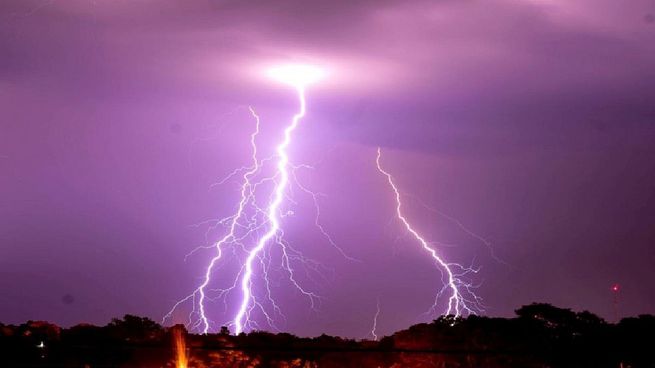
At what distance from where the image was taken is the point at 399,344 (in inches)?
979

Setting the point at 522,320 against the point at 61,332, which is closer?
the point at 61,332

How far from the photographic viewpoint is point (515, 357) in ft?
75.4

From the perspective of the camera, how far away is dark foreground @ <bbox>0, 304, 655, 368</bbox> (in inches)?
886

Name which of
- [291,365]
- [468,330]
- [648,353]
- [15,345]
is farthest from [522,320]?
[15,345]

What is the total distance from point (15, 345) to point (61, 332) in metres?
4.35

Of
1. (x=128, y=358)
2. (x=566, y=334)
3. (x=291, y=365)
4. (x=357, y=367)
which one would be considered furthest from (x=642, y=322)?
(x=128, y=358)

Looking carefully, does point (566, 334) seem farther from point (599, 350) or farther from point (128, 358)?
point (128, 358)

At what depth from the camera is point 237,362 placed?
23500mm

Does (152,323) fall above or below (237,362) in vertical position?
above

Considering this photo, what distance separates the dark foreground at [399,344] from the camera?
22.5m

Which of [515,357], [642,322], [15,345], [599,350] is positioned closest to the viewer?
[15,345]

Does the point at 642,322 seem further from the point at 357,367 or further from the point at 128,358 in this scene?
the point at 128,358

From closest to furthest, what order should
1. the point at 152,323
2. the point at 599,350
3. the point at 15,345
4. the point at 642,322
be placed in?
the point at 15,345 → the point at 599,350 → the point at 642,322 → the point at 152,323

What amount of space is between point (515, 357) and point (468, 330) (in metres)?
3.04
